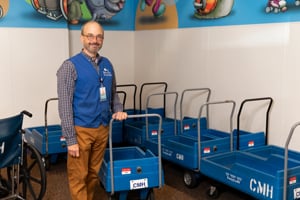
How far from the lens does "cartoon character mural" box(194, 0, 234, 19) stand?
160 inches

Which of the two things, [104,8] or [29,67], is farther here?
[104,8]

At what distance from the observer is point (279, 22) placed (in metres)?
3.50

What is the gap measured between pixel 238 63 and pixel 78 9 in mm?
2464

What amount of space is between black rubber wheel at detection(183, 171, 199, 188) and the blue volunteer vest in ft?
4.35

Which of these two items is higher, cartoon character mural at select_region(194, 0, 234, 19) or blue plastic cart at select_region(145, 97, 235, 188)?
cartoon character mural at select_region(194, 0, 234, 19)

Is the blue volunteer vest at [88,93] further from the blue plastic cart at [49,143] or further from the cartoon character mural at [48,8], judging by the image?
the cartoon character mural at [48,8]

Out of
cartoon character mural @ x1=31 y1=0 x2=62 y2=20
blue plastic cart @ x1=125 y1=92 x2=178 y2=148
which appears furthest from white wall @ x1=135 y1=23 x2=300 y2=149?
cartoon character mural @ x1=31 y1=0 x2=62 y2=20

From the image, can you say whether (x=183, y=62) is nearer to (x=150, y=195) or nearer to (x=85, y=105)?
(x=150, y=195)

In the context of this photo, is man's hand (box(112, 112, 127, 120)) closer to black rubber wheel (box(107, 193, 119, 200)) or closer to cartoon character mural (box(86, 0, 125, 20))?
black rubber wheel (box(107, 193, 119, 200))

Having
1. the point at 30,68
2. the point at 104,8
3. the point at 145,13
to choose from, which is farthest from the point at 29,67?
the point at 145,13

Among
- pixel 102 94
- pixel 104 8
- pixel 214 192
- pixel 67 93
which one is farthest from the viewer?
pixel 104 8

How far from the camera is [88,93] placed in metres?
2.54

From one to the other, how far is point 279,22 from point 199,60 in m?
1.23

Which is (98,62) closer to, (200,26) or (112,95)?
(112,95)
